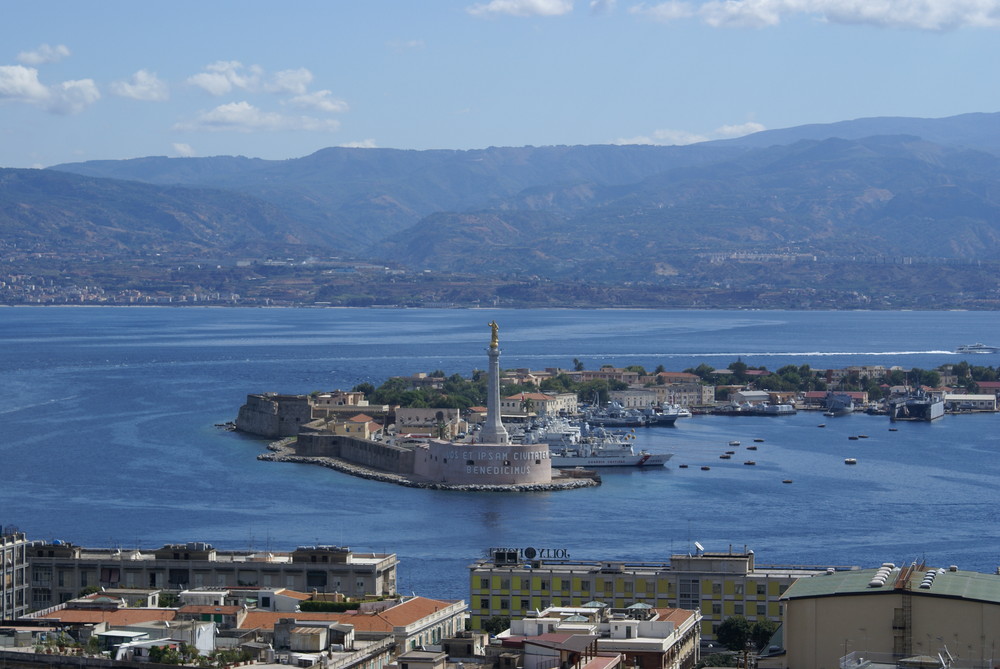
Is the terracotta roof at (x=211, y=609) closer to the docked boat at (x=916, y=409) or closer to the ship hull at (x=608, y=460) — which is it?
the ship hull at (x=608, y=460)

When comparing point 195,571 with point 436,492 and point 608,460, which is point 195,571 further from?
point 608,460

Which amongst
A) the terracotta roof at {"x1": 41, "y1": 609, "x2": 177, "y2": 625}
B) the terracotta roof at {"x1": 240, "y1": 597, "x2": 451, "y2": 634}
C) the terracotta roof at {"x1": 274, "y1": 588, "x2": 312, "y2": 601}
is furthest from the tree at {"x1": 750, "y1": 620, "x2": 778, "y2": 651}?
the terracotta roof at {"x1": 41, "y1": 609, "x2": 177, "y2": 625}

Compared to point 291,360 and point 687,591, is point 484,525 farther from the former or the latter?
point 291,360

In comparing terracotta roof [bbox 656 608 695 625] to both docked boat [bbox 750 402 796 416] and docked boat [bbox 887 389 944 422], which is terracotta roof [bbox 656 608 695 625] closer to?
docked boat [bbox 887 389 944 422]

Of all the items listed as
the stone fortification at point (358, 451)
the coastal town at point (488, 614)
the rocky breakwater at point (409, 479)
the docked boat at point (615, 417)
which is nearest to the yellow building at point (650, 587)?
the coastal town at point (488, 614)

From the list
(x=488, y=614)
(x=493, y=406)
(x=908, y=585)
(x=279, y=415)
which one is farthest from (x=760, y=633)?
(x=279, y=415)
